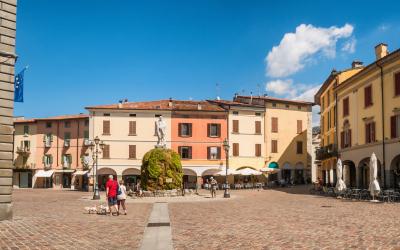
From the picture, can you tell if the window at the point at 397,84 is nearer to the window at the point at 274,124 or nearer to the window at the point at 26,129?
the window at the point at 274,124

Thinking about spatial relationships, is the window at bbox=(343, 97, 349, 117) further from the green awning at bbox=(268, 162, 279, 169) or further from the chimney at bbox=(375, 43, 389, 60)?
the green awning at bbox=(268, 162, 279, 169)

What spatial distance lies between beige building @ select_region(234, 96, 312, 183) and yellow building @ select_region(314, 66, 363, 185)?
5.81 meters

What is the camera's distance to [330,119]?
148ft

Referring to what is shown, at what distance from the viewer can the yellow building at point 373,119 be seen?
30703 mm

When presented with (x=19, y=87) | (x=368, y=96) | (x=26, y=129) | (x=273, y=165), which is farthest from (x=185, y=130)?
(x=19, y=87)

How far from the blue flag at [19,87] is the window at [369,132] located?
25277 mm

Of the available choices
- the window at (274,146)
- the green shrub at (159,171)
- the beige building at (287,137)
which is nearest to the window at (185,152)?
the beige building at (287,137)

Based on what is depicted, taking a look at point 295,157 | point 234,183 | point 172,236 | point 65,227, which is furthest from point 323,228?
point 295,157

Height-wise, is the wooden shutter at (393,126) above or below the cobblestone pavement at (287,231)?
above

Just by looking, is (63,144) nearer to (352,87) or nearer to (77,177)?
(77,177)

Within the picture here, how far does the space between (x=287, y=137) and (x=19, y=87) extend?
4318cm

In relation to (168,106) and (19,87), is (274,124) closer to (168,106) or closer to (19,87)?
(168,106)

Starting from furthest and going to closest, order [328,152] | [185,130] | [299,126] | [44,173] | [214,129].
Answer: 1. [44,173]
2. [299,126]
3. [214,129]
4. [185,130]
5. [328,152]

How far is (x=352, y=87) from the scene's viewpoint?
38.0m
